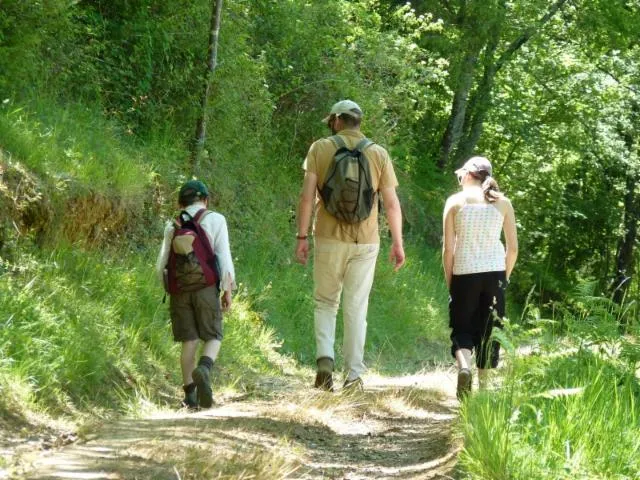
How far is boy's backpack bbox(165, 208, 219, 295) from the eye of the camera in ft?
26.5

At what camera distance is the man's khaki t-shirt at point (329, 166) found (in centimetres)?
885

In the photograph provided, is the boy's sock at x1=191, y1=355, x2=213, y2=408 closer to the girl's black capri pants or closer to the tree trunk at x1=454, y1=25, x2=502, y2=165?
the girl's black capri pants

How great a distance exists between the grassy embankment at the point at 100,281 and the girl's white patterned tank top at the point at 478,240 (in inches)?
91.0

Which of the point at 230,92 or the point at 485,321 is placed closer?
the point at 485,321

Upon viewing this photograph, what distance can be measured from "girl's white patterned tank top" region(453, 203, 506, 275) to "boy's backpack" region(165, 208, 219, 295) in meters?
1.82

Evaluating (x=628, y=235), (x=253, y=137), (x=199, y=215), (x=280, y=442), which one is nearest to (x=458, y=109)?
(x=628, y=235)

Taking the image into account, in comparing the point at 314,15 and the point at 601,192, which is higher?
the point at 314,15

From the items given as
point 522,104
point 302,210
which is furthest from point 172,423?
point 522,104

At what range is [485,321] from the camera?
8438mm

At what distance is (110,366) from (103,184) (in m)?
2.08

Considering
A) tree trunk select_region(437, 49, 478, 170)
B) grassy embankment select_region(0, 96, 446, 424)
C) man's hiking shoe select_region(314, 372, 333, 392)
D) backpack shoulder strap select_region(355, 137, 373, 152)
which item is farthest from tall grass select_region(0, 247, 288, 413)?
tree trunk select_region(437, 49, 478, 170)

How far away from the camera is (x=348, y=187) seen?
28.5 ft

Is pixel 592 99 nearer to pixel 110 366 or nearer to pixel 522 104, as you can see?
pixel 522 104

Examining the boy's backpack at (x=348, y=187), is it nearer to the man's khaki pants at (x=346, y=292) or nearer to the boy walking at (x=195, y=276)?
the man's khaki pants at (x=346, y=292)
